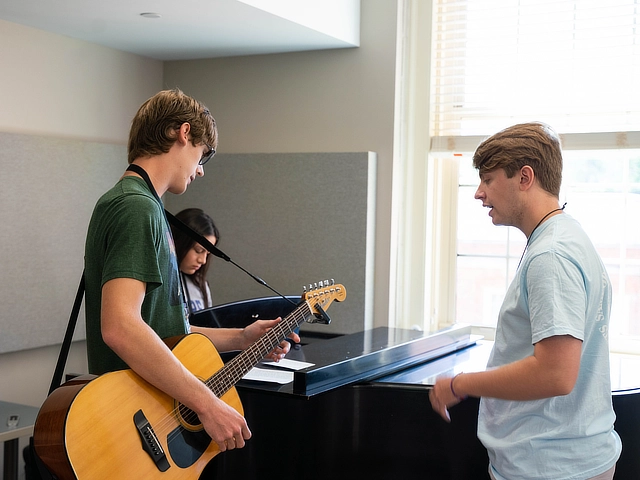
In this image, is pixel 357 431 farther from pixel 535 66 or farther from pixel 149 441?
pixel 535 66

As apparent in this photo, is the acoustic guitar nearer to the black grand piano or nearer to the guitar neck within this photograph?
the guitar neck

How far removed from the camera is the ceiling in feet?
9.41

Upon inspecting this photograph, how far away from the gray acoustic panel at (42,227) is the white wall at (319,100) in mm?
738

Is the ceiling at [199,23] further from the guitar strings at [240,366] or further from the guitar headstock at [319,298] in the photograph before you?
the guitar strings at [240,366]

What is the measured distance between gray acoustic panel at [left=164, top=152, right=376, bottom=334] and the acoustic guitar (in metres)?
1.82

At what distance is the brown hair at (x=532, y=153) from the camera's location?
1575 mm

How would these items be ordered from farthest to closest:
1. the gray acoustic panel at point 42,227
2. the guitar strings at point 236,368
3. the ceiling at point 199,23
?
the gray acoustic panel at point 42,227 < the ceiling at point 199,23 < the guitar strings at point 236,368

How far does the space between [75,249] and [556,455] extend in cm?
265

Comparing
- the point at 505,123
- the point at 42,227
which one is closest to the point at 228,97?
the point at 42,227

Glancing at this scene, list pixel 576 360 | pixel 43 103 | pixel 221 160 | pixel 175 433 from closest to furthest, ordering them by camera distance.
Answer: pixel 576 360, pixel 175 433, pixel 43 103, pixel 221 160

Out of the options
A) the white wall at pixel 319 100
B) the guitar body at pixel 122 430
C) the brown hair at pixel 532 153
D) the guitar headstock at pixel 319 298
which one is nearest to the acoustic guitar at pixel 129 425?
the guitar body at pixel 122 430

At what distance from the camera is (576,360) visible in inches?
56.4

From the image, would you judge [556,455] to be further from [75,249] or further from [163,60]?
[163,60]

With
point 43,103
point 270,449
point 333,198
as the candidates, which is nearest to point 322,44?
point 333,198
